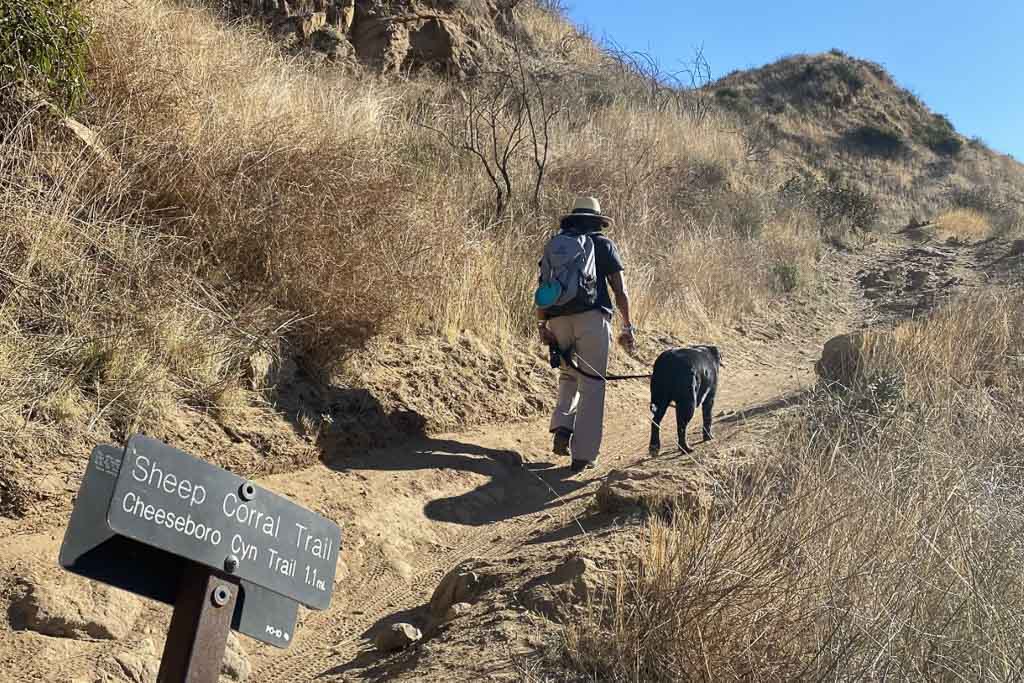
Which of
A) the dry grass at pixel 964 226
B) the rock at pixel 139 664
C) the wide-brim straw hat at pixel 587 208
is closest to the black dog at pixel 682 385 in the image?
the wide-brim straw hat at pixel 587 208

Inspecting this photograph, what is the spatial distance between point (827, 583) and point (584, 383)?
136 inches

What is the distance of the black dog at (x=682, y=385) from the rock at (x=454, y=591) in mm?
2337

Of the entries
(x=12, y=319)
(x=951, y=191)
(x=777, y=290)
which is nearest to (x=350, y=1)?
(x=777, y=290)

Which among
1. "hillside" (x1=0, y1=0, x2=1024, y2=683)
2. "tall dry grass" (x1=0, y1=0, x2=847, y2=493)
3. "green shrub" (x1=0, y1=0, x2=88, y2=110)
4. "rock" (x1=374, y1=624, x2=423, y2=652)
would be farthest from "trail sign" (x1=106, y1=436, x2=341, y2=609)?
"green shrub" (x1=0, y1=0, x2=88, y2=110)

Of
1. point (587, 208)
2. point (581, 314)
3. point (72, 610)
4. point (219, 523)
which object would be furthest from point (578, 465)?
point (219, 523)

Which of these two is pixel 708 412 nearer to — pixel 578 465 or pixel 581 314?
pixel 578 465

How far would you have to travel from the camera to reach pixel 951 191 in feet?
91.4

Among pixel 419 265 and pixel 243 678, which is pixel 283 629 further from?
pixel 419 265

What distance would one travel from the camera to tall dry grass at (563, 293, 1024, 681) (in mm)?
2789

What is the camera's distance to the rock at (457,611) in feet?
12.4

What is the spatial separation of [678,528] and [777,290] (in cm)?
1094

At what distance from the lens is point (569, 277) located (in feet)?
20.3

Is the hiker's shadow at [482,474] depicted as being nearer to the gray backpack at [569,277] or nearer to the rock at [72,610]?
the gray backpack at [569,277]

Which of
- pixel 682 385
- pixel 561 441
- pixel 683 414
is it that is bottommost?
pixel 561 441
